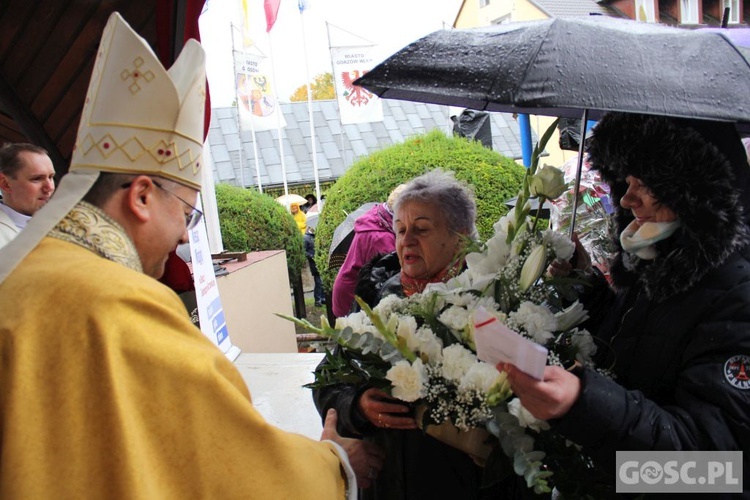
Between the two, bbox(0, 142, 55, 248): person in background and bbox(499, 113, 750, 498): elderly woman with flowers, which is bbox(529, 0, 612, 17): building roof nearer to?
bbox(0, 142, 55, 248): person in background

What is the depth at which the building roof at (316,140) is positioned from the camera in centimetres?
2209

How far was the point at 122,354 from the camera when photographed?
1219 millimetres

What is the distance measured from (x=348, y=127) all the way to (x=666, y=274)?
23024 mm

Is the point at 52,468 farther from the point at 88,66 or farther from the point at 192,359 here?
the point at 88,66

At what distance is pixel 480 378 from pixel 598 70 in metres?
0.80

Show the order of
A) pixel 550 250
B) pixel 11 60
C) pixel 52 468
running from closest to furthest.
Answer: pixel 52 468, pixel 550 250, pixel 11 60

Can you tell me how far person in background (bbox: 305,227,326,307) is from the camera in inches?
446

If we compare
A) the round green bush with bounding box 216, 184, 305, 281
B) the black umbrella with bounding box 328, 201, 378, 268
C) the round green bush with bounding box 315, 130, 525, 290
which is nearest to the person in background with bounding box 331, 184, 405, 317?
the black umbrella with bounding box 328, 201, 378, 268

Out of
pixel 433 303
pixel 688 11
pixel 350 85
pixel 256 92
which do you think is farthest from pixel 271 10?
→ pixel 433 303

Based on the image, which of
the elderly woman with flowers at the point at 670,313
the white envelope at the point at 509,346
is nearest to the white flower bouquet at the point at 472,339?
the elderly woman with flowers at the point at 670,313

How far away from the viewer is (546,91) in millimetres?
1434

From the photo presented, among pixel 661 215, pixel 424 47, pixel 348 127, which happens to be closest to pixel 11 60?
pixel 424 47

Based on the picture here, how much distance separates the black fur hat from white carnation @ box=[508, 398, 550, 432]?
490 mm

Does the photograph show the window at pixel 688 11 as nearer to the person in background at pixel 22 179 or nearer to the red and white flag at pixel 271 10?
the red and white flag at pixel 271 10
